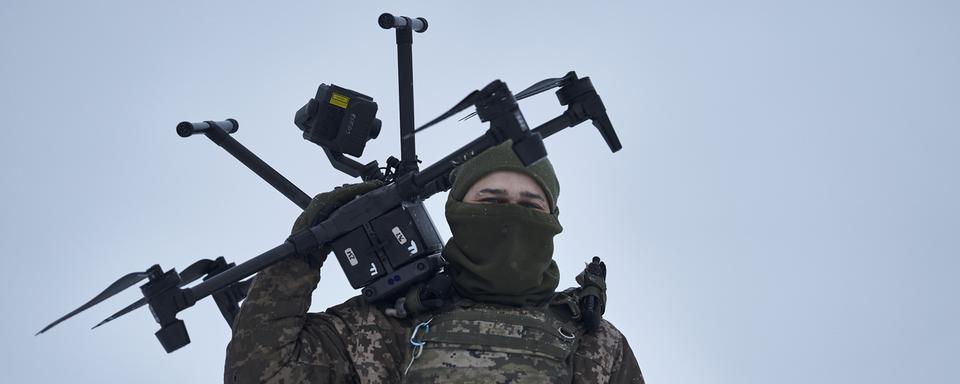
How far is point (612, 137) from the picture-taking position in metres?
4.63

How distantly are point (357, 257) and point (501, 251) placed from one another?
57cm

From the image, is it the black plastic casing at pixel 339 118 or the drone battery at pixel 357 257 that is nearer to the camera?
the drone battery at pixel 357 257

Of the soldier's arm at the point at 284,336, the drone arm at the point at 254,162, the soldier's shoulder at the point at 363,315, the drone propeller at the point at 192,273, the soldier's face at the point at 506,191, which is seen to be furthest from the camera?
the drone arm at the point at 254,162

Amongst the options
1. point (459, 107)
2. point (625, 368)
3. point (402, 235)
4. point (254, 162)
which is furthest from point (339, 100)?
point (625, 368)

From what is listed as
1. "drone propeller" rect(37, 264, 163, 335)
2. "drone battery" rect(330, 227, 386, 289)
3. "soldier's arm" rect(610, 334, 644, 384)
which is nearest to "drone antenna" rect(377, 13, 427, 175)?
"drone battery" rect(330, 227, 386, 289)

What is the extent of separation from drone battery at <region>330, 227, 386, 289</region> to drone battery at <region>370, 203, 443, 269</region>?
0.17 ft

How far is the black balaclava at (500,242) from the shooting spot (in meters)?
4.66

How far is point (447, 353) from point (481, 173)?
0.76 meters

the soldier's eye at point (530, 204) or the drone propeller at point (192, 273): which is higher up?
the drone propeller at point (192, 273)

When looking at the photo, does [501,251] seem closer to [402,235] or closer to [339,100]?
[402,235]

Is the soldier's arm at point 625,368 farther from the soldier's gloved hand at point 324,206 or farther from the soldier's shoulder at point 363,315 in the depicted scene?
the soldier's gloved hand at point 324,206

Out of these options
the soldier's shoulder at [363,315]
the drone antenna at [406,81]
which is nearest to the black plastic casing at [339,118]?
the drone antenna at [406,81]

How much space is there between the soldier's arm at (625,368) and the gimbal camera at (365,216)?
0.85m

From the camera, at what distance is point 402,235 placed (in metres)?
4.62
